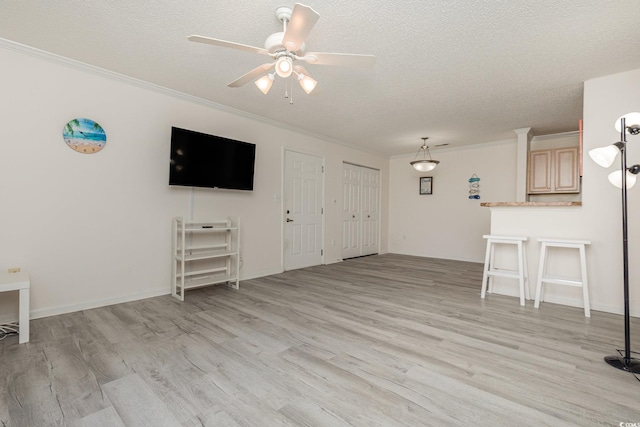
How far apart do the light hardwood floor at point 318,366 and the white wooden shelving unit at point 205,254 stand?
0.37 metres

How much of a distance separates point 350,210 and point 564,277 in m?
3.83

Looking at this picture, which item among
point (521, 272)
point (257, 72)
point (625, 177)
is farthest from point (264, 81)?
point (521, 272)

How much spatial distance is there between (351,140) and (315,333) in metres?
4.28

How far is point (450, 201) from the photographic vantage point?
253 inches

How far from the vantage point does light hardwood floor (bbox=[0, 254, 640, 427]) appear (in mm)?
1481

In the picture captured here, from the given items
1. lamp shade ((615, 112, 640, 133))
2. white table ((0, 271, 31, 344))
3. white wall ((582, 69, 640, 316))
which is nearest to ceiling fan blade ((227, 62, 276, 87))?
white table ((0, 271, 31, 344))

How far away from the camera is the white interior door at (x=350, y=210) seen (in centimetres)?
620

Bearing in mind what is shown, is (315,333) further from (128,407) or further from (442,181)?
(442,181)

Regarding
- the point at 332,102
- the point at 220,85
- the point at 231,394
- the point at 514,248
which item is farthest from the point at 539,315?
the point at 220,85

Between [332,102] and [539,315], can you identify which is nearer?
[539,315]

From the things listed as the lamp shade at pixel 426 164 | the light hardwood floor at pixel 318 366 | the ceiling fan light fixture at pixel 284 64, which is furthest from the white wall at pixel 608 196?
the ceiling fan light fixture at pixel 284 64

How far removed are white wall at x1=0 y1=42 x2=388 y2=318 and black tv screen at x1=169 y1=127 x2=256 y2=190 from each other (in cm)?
23

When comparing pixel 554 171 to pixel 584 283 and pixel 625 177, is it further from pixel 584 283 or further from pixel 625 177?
pixel 625 177

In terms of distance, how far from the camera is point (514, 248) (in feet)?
11.9
